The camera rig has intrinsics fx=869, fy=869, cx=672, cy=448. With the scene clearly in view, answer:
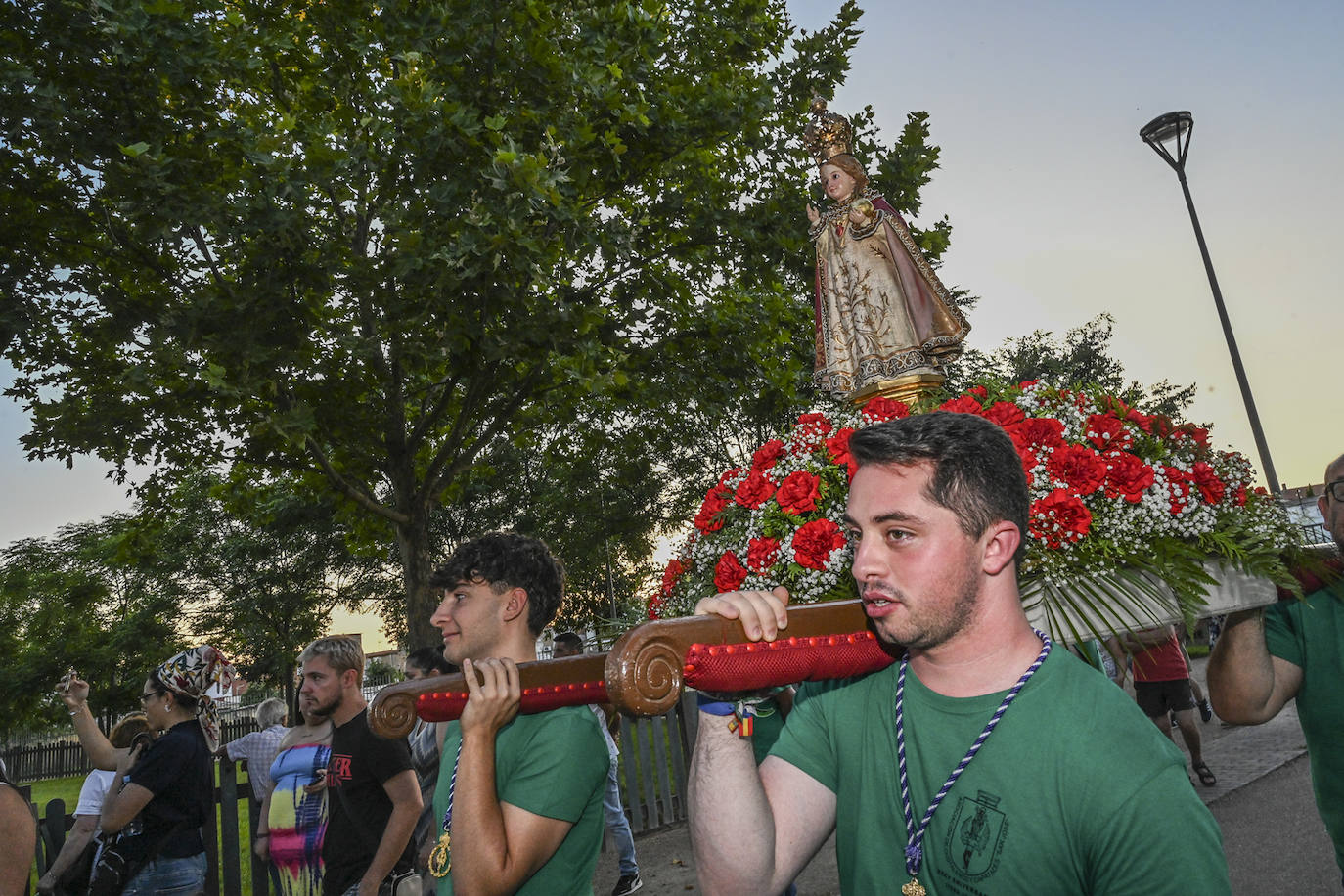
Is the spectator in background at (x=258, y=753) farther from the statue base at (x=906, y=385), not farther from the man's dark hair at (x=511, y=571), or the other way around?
the statue base at (x=906, y=385)

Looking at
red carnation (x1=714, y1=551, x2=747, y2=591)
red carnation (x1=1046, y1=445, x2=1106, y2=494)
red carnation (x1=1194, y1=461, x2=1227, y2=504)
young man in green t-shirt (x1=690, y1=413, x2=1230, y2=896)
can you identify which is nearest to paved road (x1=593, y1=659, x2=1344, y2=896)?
red carnation (x1=1194, y1=461, x2=1227, y2=504)

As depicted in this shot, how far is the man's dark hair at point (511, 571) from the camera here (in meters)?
3.03

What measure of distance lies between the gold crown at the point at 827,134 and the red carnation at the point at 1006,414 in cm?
232

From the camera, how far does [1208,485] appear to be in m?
2.41

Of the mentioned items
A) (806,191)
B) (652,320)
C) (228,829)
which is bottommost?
(228,829)

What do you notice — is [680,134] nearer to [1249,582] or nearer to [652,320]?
[652,320]

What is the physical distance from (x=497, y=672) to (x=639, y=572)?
2482 centimetres

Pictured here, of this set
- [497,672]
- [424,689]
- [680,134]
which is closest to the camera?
[497,672]

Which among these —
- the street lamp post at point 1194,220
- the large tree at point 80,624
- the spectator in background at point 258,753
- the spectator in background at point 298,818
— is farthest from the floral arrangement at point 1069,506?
the large tree at point 80,624

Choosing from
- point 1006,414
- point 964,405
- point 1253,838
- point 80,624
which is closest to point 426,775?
point 964,405

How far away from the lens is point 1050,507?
229cm

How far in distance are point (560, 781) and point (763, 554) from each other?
0.86m

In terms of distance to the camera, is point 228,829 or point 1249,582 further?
point 228,829

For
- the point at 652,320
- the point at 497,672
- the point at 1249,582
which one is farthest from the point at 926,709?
the point at 652,320
